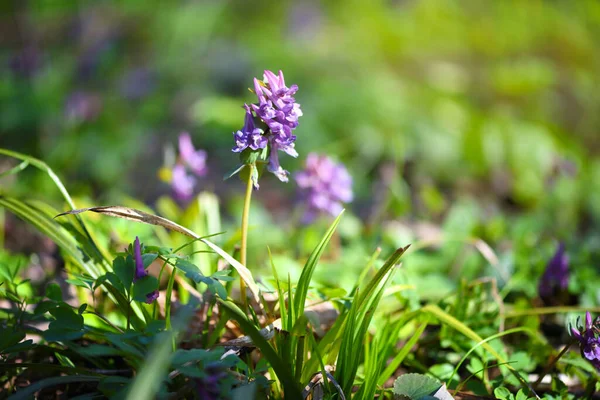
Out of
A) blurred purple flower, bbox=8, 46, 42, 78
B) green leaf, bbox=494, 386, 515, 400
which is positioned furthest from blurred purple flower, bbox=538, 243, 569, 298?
blurred purple flower, bbox=8, 46, 42, 78

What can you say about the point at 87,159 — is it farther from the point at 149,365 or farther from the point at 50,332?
the point at 149,365

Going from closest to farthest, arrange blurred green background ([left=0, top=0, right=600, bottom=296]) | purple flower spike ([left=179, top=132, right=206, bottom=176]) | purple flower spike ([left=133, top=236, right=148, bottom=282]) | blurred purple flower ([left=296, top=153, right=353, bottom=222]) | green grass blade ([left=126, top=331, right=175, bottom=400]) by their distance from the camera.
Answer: green grass blade ([left=126, top=331, right=175, bottom=400]) < purple flower spike ([left=133, top=236, right=148, bottom=282]) < purple flower spike ([left=179, top=132, right=206, bottom=176]) < blurred purple flower ([left=296, top=153, right=353, bottom=222]) < blurred green background ([left=0, top=0, right=600, bottom=296])

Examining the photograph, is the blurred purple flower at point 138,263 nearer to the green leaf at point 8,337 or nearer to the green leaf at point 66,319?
the green leaf at point 66,319

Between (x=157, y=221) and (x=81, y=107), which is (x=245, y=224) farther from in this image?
(x=81, y=107)

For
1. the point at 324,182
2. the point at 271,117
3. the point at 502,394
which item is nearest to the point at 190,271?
the point at 271,117

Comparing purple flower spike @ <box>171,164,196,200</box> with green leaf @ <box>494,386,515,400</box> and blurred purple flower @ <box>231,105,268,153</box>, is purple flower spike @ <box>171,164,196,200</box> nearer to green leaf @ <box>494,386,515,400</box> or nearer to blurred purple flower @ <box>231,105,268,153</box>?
blurred purple flower @ <box>231,105,268,153</box>

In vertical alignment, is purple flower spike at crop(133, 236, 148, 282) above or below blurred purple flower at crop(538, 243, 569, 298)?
above

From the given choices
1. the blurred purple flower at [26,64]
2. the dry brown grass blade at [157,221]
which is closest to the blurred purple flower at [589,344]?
the dry brown grass blade at [157,221]
